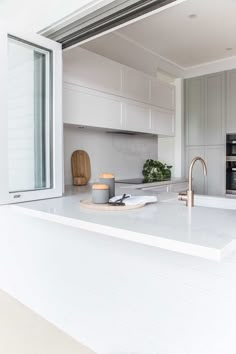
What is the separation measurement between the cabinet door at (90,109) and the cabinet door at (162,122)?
72cm

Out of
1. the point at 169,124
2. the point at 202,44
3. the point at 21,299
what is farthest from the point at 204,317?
the point at 202,44

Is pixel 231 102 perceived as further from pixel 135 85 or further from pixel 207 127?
pixel 135 85

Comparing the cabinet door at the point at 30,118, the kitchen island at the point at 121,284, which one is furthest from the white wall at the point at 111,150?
the kitchen island at the point at 121,284

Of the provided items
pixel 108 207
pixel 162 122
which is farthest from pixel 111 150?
pixel 108 207

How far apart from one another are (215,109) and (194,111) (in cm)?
31

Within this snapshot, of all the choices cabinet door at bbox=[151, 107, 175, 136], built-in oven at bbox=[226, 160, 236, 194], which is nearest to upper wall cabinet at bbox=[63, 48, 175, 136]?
cabinet door at bbox=[151, 107, 175, 136]

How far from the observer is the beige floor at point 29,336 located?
1694mm

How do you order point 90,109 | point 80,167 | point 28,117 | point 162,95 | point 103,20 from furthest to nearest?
point 162,95, point 80,167, point 90,109, point 28,117, point 103,20

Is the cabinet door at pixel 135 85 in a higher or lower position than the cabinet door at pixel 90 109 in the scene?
higher

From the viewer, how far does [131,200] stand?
166cm

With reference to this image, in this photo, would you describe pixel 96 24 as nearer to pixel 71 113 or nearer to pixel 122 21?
pixel 122 21

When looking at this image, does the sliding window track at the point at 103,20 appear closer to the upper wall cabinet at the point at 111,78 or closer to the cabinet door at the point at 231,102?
the upper wall cabinet at the point at 111,78

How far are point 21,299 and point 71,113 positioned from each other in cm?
160

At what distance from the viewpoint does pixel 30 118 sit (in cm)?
204
